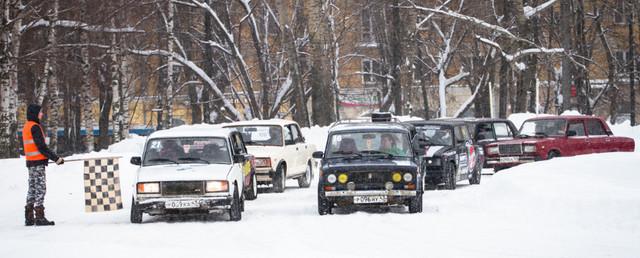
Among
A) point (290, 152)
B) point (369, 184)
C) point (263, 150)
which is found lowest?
point (369, 184)

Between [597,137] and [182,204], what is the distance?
1564 centimetres

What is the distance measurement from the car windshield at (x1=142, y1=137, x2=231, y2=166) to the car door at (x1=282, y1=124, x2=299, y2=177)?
653cm

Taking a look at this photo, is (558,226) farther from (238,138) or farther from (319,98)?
(319,98)

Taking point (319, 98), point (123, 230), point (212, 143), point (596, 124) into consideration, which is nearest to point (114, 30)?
point (319, 98)

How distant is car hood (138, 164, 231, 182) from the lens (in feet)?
59.1

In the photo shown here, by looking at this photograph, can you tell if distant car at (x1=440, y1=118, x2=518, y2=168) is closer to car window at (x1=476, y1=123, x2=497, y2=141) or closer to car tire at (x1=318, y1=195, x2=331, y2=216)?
car window at (x1=476, y1=123, x2=497, y2=141)

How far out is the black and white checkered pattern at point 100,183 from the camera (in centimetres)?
2069

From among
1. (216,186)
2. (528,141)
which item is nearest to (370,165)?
(216,186)

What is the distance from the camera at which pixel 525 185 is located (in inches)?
787

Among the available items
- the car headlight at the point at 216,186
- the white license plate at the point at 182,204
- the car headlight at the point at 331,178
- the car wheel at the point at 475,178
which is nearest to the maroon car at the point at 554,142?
the car wheel at the point at 475,178

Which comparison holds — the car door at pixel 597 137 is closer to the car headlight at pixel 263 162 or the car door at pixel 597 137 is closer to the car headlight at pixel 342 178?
the car headlight at pixel 263 162

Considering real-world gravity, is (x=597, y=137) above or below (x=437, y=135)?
below

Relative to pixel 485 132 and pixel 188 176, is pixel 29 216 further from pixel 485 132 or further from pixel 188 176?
pixel 485 132

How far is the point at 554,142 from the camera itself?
2991 centimetres
